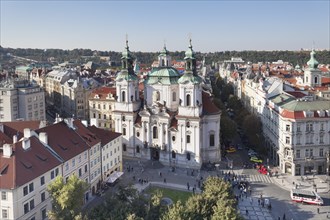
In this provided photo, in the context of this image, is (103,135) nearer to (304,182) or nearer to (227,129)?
(227,129)

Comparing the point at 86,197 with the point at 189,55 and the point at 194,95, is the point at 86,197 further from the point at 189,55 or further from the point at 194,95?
the point at 189,55

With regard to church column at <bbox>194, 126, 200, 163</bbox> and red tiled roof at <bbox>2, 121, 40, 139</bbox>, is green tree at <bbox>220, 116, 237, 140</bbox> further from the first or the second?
red tiled roof at <bbox>2, 121, 40, 139</bbox>

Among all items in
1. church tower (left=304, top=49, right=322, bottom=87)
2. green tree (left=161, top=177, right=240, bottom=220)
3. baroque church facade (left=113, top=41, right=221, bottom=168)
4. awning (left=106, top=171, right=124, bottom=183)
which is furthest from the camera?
church tower (left=304, top=49, right=322, bottom=87)

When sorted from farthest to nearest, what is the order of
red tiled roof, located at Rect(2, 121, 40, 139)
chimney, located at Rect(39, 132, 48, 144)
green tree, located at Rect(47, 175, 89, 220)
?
red tiled roof, located at Rect(2, 121, 40, 139)
chimney, located at Rect(39, 132, 48, 144)
green tree, located at Rect(47, 175, 89, 220)

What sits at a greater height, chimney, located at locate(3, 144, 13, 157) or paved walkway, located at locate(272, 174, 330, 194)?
chimney, located at locate(3, 144, 13, 157)

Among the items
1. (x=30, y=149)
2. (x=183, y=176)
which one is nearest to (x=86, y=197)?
(x=30, y=149)

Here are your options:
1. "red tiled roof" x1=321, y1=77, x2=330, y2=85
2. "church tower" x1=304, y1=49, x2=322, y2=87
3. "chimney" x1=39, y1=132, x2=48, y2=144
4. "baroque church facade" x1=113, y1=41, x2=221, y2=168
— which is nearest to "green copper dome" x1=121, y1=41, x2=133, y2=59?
"baroque church facade" x1=113, y1=41, x2=221, y2=168

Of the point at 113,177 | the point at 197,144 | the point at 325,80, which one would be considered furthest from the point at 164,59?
the point at 325,80
